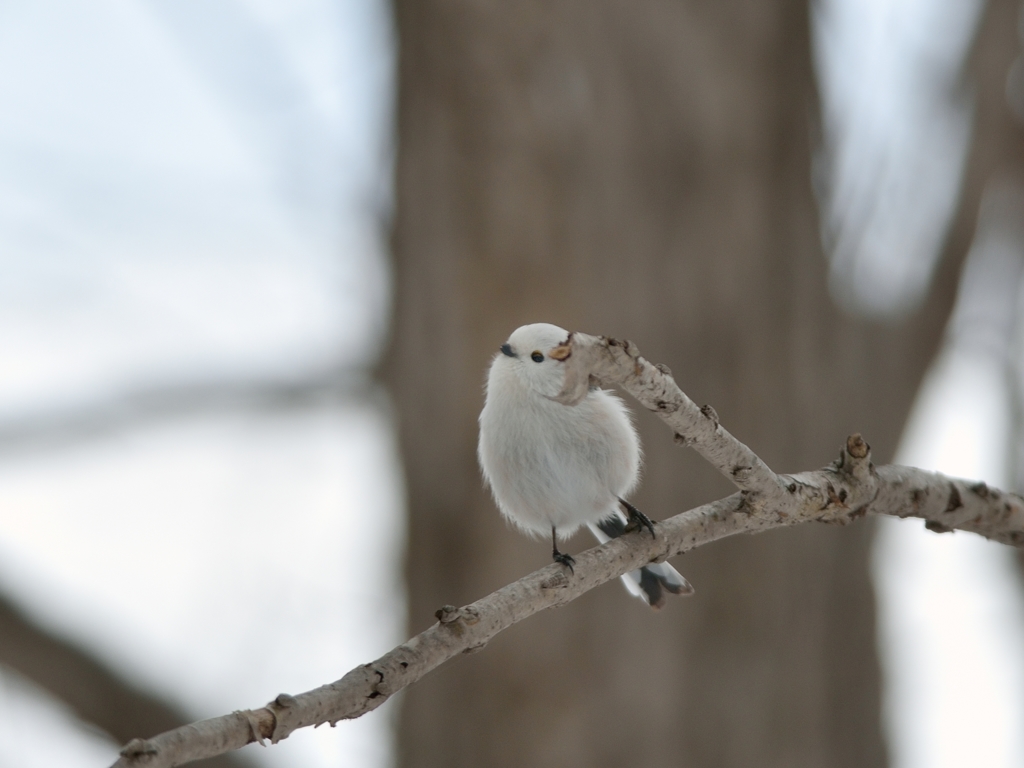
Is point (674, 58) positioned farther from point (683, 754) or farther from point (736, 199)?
point (683, 754)

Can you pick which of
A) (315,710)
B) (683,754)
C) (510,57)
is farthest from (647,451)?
(315,710)

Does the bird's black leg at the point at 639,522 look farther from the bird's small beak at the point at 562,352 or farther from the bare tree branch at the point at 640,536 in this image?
the bird's small beak at the point at 562,352

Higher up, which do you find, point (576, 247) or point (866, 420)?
point (576, 247)

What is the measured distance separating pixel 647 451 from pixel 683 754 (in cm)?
88

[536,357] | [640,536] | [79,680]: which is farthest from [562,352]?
[79,680]

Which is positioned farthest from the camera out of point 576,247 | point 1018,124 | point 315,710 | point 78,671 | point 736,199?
point 1018,124

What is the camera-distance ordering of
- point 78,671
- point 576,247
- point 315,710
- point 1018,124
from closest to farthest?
point 315,710, point 78,671, point 576,247, point 1018,124

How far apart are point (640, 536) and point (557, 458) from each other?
32 centimetres

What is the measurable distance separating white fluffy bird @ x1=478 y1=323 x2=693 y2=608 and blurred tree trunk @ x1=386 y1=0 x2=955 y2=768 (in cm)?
106

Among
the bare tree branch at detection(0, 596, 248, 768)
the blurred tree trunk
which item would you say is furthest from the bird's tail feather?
the bare tree branch at detection(0, 596, 248, 768)

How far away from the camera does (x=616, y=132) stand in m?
2.80

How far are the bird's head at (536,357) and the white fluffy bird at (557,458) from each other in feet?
0.11

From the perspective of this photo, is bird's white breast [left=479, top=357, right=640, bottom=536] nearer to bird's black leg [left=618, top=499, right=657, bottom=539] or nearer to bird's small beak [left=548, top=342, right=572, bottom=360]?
bird's black leg [left=618, top=499, right=657, bottom=539]

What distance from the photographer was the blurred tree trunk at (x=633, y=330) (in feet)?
8.58
